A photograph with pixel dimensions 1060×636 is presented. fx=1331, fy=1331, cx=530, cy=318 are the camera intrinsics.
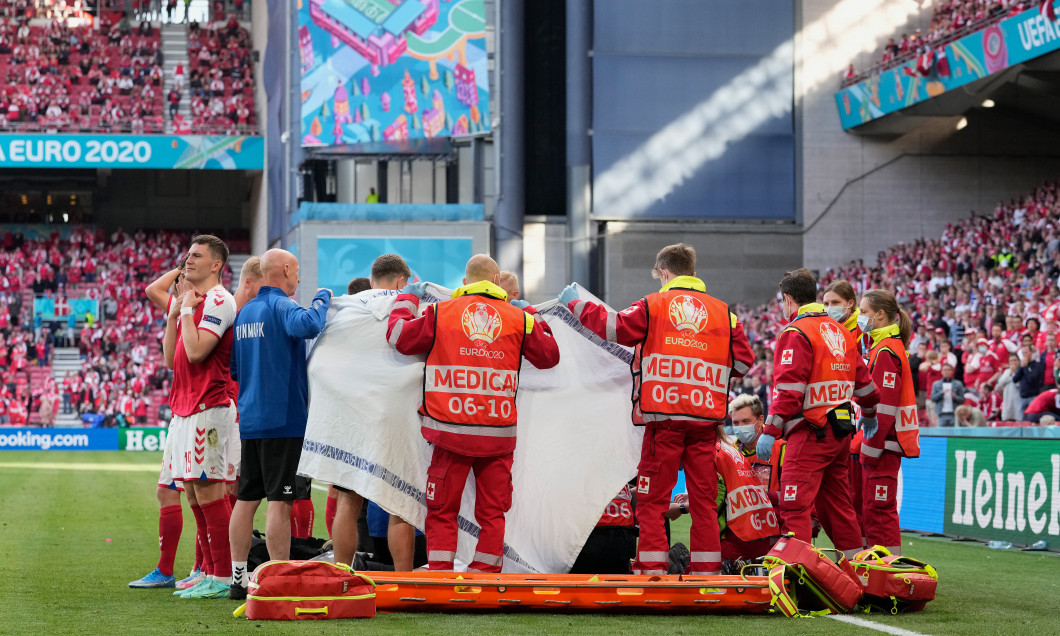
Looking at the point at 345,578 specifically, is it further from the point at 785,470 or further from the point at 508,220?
the point at 508,220

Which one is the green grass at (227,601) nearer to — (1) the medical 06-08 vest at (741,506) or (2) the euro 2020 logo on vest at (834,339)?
(1) the medical 06-08 vest at (741,506)

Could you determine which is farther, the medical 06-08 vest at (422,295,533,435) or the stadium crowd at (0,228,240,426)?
the stadium crowd at (0,228,240,426)

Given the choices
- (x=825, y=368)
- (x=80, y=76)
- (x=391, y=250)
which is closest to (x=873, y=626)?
(x=825, y=368)

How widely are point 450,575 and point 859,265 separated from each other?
98.1 feet

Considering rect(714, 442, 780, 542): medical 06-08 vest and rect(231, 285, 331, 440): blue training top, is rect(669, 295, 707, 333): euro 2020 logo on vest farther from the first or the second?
rect(231, 285, 331, 440): blue training top

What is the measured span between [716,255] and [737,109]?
4222 millimetres

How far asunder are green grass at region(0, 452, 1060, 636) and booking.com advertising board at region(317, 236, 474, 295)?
2159 cm

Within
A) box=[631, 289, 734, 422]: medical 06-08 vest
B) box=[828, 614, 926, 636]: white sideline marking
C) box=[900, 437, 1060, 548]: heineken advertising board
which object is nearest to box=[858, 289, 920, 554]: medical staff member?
box=[631, 289, 734, 422]: medical 06-08 vest

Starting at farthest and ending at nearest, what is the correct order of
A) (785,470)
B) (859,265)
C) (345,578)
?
(859,265), (785,470), (345,578)

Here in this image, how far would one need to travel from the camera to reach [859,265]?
3575 cm

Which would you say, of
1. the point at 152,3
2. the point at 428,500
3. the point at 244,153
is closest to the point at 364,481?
the point at 428,500

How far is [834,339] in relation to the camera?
8789mm

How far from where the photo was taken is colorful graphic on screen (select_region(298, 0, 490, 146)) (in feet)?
122

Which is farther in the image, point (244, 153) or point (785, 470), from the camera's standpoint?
point (244, 153)
